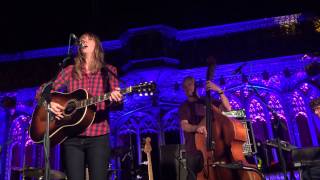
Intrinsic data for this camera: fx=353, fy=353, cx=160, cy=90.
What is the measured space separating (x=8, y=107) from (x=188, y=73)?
549 centimetres

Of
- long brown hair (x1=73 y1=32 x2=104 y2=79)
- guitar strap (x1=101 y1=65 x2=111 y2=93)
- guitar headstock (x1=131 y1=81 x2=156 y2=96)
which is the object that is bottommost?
guitar headstock (x1=131 y1=81 x2=156 y2=96)

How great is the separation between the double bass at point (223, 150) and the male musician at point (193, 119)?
0.14 m

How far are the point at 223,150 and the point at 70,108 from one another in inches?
97.1

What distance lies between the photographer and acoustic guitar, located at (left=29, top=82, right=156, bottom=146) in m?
3.61

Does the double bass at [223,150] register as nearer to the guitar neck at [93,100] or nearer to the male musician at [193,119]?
the male musician at [193,119]

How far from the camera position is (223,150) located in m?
5.21

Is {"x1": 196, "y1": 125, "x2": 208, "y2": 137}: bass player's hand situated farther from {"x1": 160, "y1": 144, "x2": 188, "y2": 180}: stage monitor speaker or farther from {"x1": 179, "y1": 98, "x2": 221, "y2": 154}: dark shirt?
{"x1": 160, "y1": 144, "x2": 188, "y2": 180}: stage monitor speaker

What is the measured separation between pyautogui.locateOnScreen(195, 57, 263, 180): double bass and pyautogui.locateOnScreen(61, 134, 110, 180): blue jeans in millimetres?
2163

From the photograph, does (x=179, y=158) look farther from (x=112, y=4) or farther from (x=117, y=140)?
(x=112, y=4)

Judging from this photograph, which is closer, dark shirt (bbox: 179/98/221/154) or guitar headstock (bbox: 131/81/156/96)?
guitar headstock (bbox: 131/81/156/96)

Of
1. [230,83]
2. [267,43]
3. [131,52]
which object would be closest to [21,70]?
[131,52]

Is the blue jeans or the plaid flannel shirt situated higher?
the plaid flannel shirt

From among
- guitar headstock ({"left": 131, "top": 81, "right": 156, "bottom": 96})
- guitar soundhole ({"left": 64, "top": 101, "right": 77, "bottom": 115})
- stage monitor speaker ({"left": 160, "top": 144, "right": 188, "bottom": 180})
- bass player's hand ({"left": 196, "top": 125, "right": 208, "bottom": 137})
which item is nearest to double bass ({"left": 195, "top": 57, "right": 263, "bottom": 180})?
bass player's hand ({"left": 196, "top": 125, "right": 208, "bottom": 137})

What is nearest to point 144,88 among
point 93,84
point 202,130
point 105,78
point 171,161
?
point 105,78
